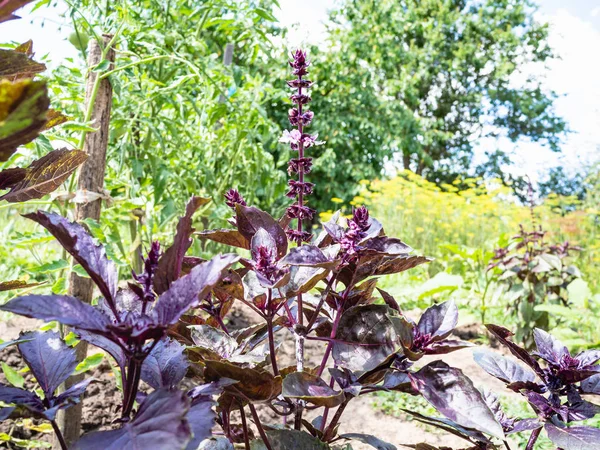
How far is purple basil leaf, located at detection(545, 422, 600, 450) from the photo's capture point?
660 millimetres

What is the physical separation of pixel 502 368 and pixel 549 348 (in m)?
0.08

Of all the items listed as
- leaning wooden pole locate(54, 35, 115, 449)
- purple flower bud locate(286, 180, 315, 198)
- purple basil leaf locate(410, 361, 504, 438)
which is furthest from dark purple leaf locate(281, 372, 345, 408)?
leaning wooden pole locate(54, 35, 115, 449)

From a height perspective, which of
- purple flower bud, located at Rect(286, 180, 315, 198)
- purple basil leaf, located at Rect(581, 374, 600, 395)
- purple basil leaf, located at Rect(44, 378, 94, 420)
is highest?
purple flower bud, located at Rect(286, 180, 315, 198)

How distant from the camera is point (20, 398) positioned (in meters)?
0.58

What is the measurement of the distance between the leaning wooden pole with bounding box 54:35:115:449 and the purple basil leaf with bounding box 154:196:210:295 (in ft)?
3.08

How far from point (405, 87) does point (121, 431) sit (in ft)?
49.6

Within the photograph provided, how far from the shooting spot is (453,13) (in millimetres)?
17781

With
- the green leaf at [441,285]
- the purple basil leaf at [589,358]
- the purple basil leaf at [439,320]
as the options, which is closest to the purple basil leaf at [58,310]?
the purple basil leaf at [439,320]

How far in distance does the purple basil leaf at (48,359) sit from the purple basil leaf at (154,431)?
0.19 m

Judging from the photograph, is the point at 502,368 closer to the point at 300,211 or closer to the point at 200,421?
the point at 300,211

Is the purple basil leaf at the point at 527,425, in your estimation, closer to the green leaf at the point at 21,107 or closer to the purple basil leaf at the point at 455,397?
the purple basil leaf at the point at 455,397

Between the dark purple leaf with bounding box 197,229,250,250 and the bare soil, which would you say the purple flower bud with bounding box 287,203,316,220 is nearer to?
the dark purple leaf with bounding box 197,229,250,250

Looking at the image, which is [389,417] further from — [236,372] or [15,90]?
[15,90]

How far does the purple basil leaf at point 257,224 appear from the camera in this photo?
0.75 m
